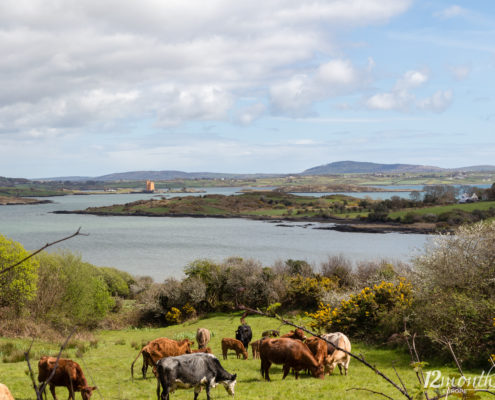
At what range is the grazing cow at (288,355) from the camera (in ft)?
43.6

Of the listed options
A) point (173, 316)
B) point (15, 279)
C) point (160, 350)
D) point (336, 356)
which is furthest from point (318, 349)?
point (173, 316)

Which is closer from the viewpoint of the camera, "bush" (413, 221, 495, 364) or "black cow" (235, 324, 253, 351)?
"bush" (413, 221, 495, 364)

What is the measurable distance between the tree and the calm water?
111 feet

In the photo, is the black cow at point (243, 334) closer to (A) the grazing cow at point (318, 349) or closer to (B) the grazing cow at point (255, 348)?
(B) the grazing cow at point (255, 348)

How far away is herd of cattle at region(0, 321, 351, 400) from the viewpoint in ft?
34.3

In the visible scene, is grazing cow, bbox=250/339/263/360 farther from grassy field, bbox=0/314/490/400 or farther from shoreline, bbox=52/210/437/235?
shoreline, bbox=52/210/437/235

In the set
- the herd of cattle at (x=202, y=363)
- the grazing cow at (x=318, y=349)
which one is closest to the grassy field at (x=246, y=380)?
the herd of cattle at (x=202, y=363)

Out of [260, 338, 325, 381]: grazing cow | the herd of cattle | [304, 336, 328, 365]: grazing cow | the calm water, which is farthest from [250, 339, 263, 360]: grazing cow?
the calm water

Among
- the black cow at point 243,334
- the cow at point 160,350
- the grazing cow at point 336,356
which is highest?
the cow at point 160,350

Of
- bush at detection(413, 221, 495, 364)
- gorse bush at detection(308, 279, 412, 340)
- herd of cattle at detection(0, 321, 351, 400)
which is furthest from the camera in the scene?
gorse bush at detection(308, 279, 412, 340)

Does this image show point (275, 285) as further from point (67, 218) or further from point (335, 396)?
point (67, 218)

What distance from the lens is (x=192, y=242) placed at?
98312 mm

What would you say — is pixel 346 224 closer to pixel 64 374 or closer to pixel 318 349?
pixel 318 349

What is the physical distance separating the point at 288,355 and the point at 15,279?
848 inches
